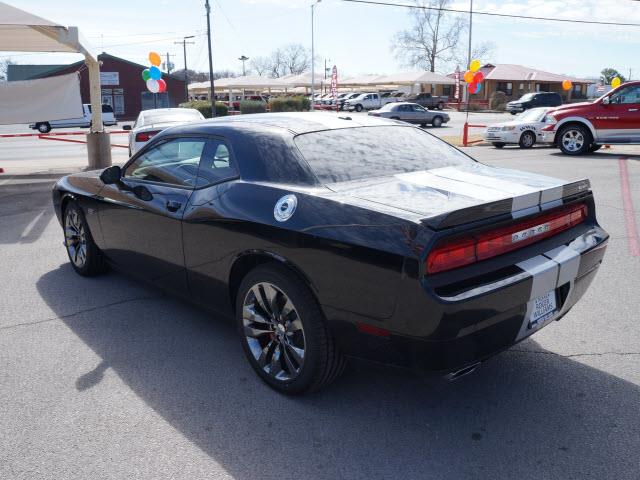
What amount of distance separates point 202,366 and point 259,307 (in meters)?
0.68

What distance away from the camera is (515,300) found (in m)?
2.88

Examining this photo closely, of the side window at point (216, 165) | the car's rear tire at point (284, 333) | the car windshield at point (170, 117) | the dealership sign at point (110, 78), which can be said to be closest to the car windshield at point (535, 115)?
the car windshield at point (170, 117)

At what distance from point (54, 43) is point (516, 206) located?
14.5m

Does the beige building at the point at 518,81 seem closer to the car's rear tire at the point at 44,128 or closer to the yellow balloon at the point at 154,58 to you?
the car's rear tire at the point at 44,128

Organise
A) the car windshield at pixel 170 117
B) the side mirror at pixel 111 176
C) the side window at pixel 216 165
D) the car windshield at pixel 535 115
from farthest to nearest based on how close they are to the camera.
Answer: the car windshield at pixel 535 115
the car windshield at pixel 170 117
the side mirror at pixel 111 176
the side window at pixel 216 165

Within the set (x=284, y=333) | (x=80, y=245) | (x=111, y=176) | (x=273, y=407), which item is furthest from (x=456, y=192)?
(x=80, y=245)

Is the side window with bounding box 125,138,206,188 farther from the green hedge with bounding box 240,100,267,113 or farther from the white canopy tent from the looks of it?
the green hedge with bounding box 240,100,267,113

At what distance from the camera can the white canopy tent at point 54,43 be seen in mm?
11195

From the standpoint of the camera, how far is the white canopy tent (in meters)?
11.2

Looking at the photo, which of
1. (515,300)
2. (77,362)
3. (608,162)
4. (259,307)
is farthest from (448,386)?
(608,162)

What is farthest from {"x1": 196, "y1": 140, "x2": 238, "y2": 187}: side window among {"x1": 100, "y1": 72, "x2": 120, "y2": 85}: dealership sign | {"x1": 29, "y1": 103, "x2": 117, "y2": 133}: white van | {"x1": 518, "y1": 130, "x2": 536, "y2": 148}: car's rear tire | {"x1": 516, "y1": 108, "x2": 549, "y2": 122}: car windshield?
{"x1": 100, "y1": 72, "x2": 120, "y2": 85}: dealership sign

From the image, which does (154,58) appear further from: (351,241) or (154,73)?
(351,241)

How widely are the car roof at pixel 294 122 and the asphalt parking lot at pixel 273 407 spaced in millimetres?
1502

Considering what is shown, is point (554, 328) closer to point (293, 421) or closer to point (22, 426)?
point (293, 421)
